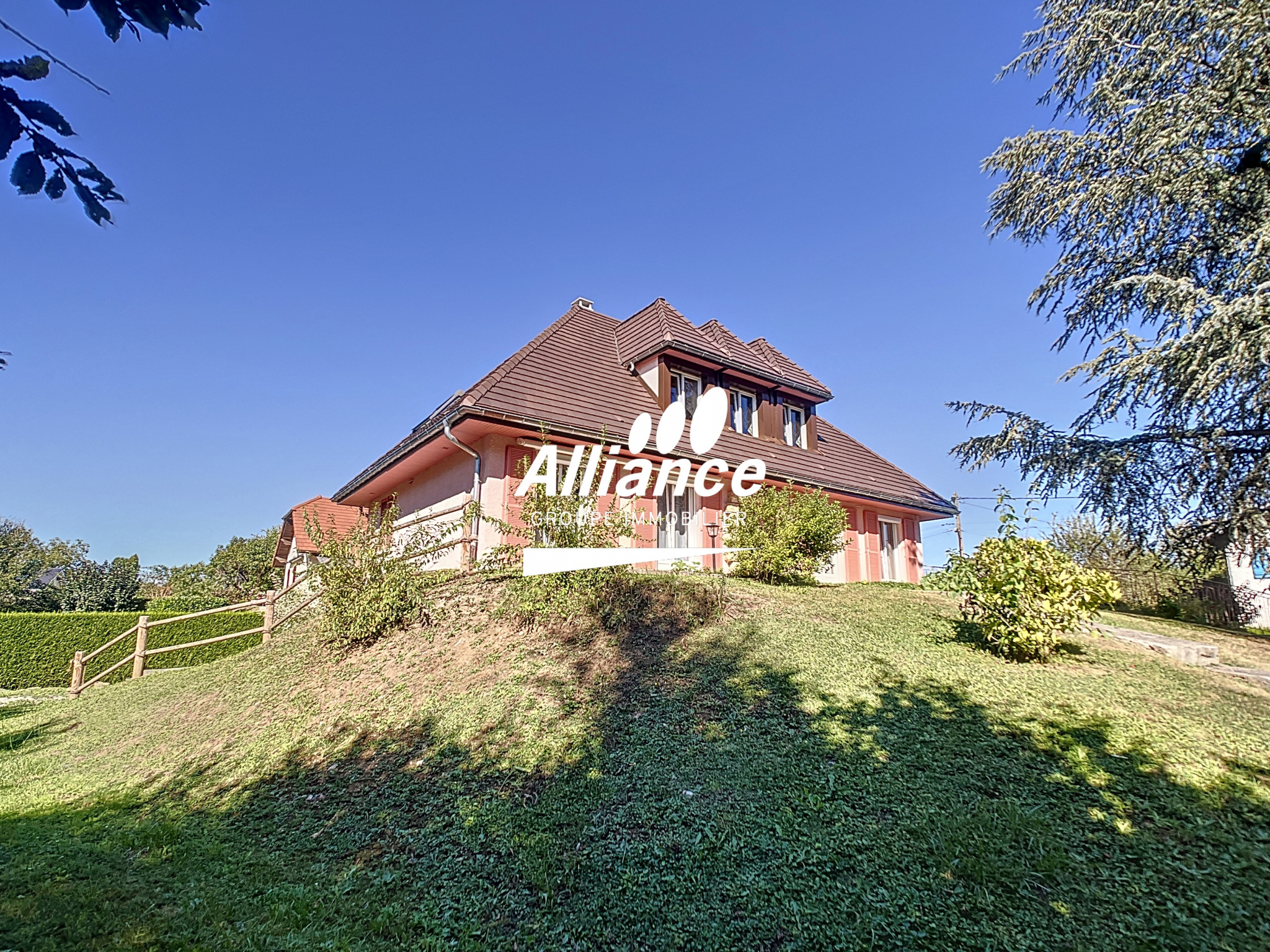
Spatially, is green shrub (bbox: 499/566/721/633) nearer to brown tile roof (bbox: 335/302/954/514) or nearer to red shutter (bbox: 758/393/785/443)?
brown tile roof (bbox: 335/302/954/514)

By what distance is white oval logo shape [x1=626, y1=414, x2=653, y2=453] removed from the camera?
13484 millimetres

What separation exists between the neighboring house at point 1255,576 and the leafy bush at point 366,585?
13.8 m

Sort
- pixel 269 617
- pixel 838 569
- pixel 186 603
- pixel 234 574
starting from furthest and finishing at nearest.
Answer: pixel 234 574
pixel 186 603
pixel 838 569
pixel 269 617

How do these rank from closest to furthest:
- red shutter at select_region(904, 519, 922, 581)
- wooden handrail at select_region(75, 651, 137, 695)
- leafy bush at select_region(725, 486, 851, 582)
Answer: leafy bush at select_region(725, 486, 851, 582) → wooden handrail at select_region(75, 651, 137, 695) → red shutter at select_region(904, 519, 922, 581)

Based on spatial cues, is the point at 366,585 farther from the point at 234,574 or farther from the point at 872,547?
the point at 234,574

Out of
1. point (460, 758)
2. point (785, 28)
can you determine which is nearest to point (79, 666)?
point (460, 758)

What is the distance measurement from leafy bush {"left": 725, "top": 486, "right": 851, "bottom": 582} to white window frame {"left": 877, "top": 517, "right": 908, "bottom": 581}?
6957 millimetres

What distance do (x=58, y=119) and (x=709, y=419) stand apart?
14649 millimetres

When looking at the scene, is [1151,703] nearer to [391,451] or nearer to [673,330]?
[673,330]

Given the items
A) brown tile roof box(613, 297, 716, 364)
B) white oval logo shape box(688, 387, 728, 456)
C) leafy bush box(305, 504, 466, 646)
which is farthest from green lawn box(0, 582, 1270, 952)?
brown tile roof box(613, 297, 716, 364)

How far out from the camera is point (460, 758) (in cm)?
542

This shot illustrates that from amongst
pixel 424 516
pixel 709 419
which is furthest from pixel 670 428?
pixel 424 516

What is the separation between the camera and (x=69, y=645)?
614 inches

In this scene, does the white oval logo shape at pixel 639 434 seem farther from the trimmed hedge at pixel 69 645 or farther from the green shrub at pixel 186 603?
the green shrub at pixel 186 603
